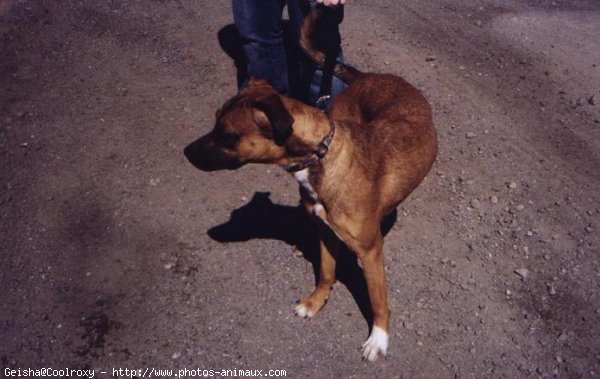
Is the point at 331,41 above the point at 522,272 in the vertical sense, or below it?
above

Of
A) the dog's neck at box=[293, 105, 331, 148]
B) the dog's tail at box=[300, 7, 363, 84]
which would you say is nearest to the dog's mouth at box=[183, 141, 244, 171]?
the dog's neck at box=[293, 105, 331, 148]

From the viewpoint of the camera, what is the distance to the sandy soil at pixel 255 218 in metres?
3.57

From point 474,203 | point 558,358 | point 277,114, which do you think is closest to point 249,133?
point 277,114

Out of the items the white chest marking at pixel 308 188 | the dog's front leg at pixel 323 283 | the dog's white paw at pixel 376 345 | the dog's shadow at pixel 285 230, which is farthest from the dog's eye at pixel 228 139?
the dog's white paw at pixel 376 345

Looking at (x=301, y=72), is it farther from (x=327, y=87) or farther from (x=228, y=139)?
(x=228, y=139)

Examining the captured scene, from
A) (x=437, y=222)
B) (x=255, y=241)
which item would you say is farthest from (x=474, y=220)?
(x=255, y=241)

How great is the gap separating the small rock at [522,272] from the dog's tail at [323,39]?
2.39 meters

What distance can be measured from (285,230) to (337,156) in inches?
64.9

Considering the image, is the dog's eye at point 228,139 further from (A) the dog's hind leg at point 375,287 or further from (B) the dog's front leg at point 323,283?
(B) the dog's front leg at point 323,283

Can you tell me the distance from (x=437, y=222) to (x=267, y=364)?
7.18 ft

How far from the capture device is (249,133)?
2.82 meters

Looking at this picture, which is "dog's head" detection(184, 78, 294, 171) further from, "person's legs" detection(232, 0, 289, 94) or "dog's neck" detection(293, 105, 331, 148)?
"person's legs" detection(232, 0, 289, 94)

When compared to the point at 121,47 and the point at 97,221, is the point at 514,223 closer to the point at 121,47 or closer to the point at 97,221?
the point at 97,221

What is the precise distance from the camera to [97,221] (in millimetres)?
4332
